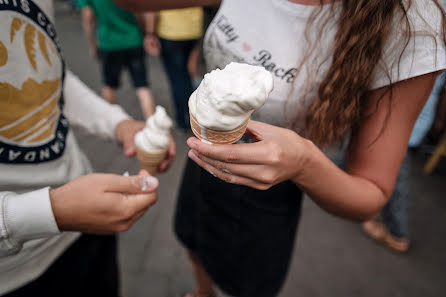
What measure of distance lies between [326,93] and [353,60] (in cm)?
11

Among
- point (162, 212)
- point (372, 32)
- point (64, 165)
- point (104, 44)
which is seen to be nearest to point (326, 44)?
point (372, 32)

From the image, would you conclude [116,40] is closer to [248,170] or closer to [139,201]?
[139,201]

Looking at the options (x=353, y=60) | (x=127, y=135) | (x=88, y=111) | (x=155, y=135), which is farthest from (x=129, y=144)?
(x=353, y=60)

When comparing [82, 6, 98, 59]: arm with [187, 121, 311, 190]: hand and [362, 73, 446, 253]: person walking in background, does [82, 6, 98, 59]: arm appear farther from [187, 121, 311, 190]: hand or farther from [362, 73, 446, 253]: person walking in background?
[362, 73, 446, 253]: person walking in background

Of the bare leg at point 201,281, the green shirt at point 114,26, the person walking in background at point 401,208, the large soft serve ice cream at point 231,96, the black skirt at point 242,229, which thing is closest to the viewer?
the large soft serve ice cream at point 231,96

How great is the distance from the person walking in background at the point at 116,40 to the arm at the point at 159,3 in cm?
183

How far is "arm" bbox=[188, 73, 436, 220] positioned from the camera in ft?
1.92

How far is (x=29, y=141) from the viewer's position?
2.50 ft

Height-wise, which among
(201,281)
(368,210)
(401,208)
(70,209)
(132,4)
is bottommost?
(201,281)

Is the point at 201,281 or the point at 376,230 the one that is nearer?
the point at 201,281

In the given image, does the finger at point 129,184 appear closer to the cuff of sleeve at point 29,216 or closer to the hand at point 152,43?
the cuff of sleeve at point 29,216

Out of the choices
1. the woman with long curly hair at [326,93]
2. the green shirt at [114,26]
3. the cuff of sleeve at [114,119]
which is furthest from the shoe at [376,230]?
the green shirt at [114,26]

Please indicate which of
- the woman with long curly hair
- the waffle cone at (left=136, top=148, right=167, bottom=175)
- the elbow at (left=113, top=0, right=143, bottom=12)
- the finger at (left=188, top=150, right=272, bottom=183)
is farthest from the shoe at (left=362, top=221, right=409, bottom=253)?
the elbow at (left=113, top=0, right=143, bottom=12)

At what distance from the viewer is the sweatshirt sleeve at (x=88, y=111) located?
119cm
